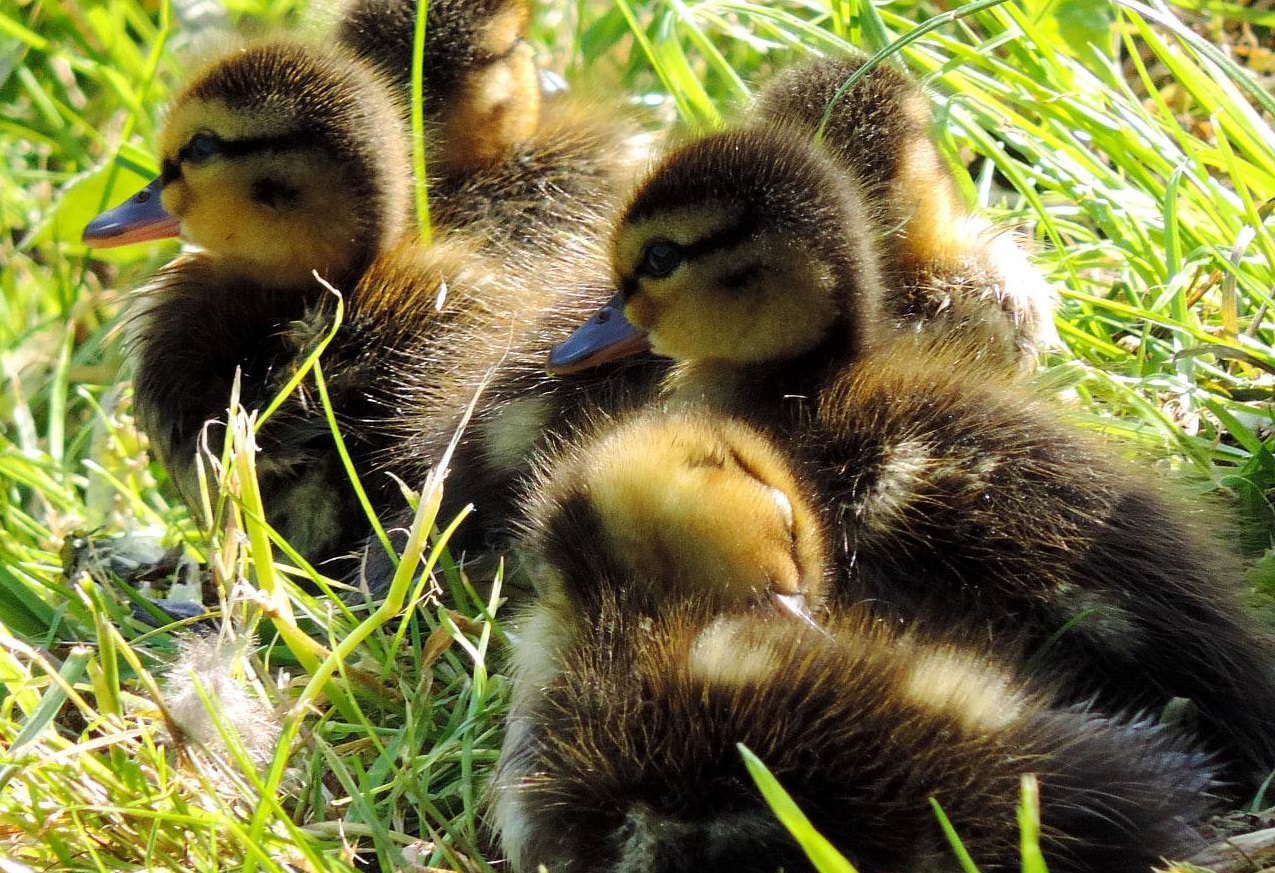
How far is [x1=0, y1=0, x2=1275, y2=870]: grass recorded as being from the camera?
4.24ft

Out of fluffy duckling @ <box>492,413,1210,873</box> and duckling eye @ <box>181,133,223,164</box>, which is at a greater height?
duckling eye @ <box>181,133,223,164</box>

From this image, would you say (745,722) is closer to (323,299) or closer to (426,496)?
(426,496)

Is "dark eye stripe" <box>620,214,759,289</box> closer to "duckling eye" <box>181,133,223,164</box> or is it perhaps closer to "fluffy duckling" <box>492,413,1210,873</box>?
"fluffy duckling" <box>492,413,1210,873</box>

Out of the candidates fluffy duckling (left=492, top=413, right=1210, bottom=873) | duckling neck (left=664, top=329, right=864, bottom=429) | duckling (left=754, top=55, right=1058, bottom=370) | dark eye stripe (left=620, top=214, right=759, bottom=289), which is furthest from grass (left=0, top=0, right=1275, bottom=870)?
dark eye stripe (left=620, top=214, right=759, bottom=289)

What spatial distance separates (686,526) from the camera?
1.17 metres

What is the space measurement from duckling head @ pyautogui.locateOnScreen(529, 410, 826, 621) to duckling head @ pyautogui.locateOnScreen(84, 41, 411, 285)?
0.68 metres

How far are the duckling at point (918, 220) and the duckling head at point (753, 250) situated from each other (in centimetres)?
17

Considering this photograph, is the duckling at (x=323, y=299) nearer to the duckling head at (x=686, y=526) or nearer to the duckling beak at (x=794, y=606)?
the duckling head at (x=686, y=526)

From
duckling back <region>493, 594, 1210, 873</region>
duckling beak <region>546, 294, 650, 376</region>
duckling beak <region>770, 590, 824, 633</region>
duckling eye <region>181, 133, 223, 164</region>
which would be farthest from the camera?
duckling eye <region>181, 133, 223, 164</region>

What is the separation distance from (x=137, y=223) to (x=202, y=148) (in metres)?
0.18

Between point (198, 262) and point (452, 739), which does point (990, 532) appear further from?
point (198, 262)

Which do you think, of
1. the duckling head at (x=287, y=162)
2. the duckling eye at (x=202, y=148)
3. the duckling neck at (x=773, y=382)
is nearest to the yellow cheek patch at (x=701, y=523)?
the duckling neck at (x=773, y=382)

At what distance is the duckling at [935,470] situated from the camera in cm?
125

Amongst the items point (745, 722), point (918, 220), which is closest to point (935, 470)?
point (745, 722)
